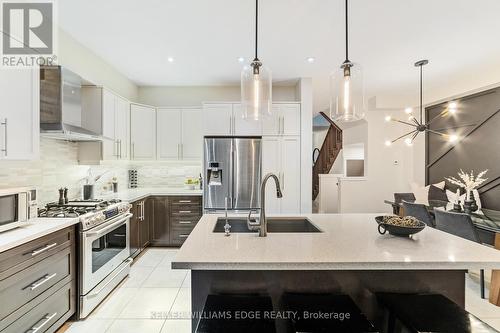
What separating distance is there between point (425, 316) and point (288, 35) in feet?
9.22

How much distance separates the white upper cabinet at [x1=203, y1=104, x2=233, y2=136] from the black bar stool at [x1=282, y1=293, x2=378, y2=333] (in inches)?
119

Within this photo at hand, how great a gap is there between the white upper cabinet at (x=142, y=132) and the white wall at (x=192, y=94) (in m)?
0.48

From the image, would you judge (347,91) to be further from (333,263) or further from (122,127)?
(122,127)

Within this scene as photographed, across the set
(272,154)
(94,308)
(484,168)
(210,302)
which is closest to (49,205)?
(94,308)

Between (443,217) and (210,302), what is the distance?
269 cm

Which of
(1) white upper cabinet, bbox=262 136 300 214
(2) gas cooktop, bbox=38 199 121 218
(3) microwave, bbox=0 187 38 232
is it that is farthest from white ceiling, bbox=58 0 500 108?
(2) gas cooktop, bbox=38 199 121 218

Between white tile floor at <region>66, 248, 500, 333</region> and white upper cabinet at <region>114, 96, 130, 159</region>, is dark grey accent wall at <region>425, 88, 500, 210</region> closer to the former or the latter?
white tile floor at <region>66, 248, 500, 333</region>

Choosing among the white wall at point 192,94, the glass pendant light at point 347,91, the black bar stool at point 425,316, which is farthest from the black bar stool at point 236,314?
the white wall at point 192,94

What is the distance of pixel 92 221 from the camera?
2.31 m

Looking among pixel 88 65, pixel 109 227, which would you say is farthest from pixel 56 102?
pixel 109 227

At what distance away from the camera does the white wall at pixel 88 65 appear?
2.86 m

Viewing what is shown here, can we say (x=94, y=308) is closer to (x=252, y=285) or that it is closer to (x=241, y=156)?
(x=252, y=285)

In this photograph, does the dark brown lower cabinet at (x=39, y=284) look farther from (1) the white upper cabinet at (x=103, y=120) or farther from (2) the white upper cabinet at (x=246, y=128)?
(2) the white upper cabinet at (x=246, y=128)

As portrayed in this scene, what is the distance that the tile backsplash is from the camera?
7.89 feet
